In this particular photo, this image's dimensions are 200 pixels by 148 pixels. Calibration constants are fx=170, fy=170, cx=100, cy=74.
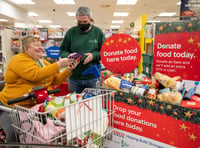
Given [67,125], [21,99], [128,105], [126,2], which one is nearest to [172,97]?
[128,105]

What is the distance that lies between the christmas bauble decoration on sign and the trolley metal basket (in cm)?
29

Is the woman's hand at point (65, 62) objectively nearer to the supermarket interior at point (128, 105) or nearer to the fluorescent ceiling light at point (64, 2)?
the supermarket interior at point (128, 105)

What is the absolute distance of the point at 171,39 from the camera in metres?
1.28

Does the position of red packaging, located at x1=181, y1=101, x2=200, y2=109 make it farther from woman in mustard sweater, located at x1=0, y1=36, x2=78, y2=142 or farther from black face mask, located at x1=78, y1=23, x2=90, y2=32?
black face mask, located at x1=78, y1=23, x2=90, y2=32

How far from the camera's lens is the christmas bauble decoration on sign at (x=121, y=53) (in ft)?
4.03

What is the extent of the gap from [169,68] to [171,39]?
0.22 meters

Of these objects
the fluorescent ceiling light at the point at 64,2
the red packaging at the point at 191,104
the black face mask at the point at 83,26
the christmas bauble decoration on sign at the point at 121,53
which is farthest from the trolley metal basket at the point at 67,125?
the fluorescent ceiling light at the point at 64,2

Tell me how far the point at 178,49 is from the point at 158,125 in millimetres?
588

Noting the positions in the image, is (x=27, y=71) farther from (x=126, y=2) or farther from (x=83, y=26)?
(x=126, y=2)

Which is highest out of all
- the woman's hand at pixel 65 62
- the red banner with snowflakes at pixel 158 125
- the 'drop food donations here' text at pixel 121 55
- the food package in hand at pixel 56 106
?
the 'drop food donations here' text at pixel 121 55

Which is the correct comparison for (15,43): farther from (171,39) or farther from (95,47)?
(171,39)

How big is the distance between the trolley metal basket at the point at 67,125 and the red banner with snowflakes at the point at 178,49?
56 cm

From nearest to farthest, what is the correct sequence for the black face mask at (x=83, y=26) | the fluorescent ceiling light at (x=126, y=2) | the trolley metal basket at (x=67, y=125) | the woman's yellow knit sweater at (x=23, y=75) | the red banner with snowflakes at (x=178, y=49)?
1. the trolley metal basket at (x=67, y=125)
2. the red banner with snowflakes at (x=178, y=49)
3. the woman's yellow knit sweater at (x=23, y=75)
4. the black face mask at (x=83, y=26)
5. the fluorescent ceiling light at (x=126, y=2)

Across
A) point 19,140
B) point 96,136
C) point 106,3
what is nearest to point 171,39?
point 96,136
